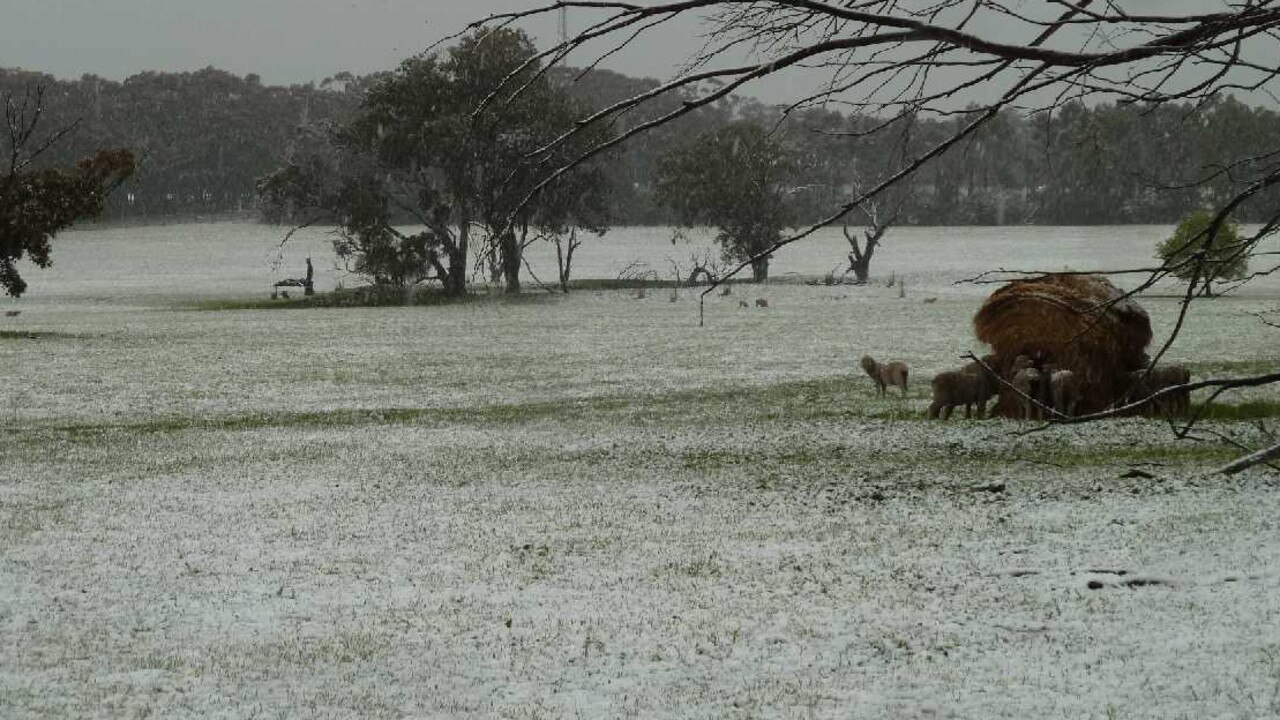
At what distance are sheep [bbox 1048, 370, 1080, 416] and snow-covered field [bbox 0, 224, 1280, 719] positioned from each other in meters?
0.36

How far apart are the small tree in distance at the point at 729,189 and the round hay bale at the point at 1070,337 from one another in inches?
2389

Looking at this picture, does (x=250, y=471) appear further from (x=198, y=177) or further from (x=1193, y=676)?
(x=198, y=177)

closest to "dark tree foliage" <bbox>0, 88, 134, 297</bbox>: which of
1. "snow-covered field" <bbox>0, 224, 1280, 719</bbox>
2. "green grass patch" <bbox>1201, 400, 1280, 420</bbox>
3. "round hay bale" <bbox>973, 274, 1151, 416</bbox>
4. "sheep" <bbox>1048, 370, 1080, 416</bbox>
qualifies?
"snow-covered field" <bbox>0, 224, 1280, 719</bbox>

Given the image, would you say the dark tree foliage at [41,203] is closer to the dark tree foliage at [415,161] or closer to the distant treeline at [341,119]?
the dark tree foliage at [415,161]

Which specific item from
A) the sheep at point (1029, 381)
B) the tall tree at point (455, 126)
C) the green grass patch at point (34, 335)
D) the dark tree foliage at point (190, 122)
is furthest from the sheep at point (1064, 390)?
the dark tree foliage at point (190, 122)

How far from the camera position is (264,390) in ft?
84.3

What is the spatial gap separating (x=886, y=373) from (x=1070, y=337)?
4199mm

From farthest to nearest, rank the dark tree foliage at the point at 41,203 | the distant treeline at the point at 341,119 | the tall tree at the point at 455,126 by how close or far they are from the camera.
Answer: the distant treeline at the point at 341,119 → the tall tree at the point at 455,126 → the dark tree foliage at the point at 41,203

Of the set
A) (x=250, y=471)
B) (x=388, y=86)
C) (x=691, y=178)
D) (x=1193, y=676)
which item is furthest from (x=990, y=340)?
(x=691, y=178)

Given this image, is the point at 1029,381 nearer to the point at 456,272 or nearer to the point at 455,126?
the point at 455,126

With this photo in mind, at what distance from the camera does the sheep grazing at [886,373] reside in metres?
21.8

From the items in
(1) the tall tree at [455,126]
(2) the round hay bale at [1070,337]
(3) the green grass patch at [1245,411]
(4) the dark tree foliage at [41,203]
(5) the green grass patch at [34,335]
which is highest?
(1) the tall tree at [455,126]

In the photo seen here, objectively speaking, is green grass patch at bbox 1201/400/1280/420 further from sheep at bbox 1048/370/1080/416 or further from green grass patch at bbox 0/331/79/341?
green grass patch at bbox 0/331/79/341

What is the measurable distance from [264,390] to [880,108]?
2268 centimetres
